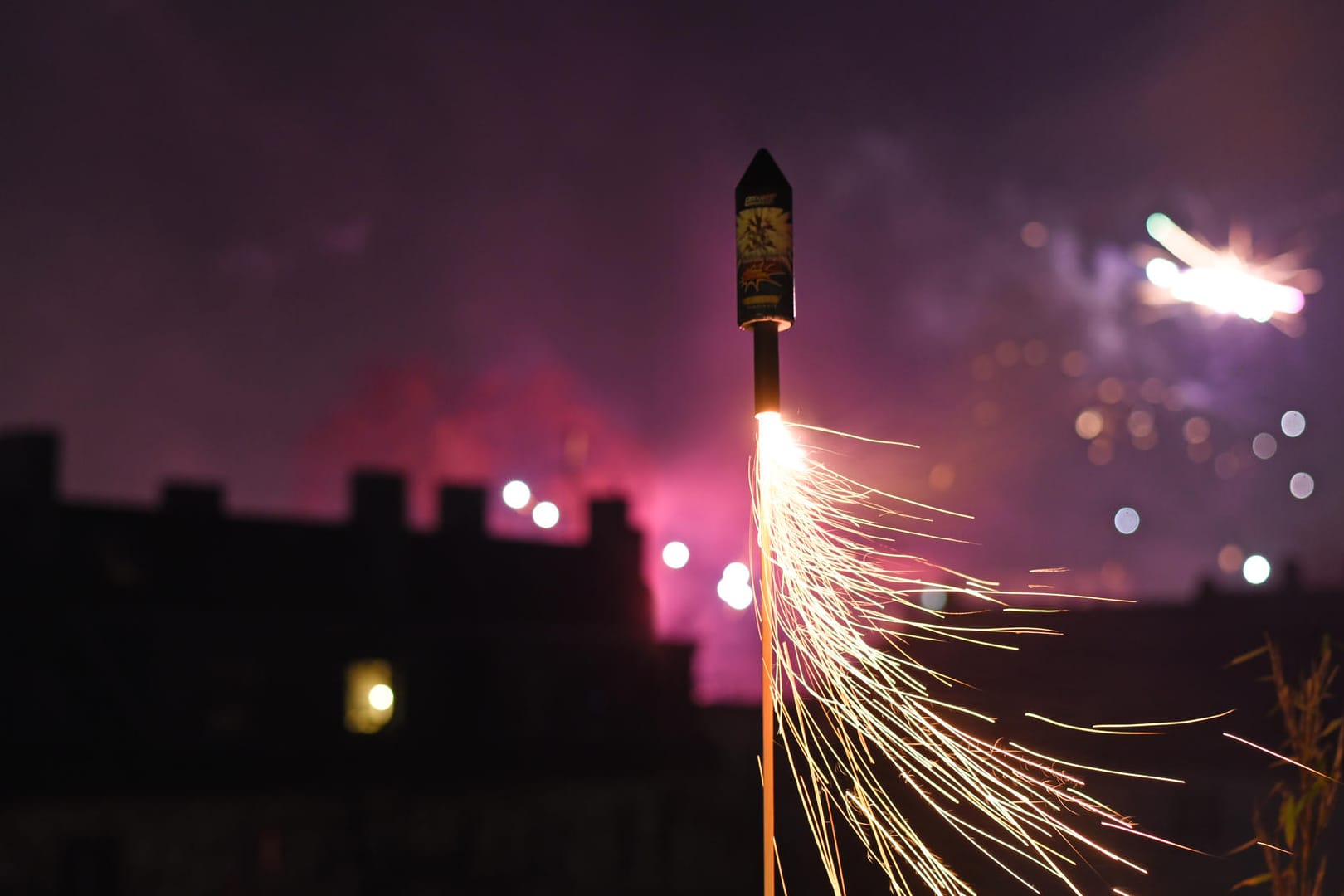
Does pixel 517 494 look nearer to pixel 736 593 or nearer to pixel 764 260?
pixel 736 593

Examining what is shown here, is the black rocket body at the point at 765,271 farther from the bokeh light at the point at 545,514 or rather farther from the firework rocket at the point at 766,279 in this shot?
the bokeh light at the point at 545,514

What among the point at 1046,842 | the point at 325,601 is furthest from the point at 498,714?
the point at 1046,842

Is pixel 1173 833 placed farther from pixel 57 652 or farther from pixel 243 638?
pixel 57 652

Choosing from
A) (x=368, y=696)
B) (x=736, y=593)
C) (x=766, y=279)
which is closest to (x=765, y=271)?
(x=766, y=279)

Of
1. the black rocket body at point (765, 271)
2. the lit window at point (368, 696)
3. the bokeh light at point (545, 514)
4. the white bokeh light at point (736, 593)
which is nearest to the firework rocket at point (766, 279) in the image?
the black rocket body at point (765, 271)

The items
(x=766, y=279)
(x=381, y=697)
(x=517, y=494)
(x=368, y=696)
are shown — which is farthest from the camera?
(x=381, y=697)

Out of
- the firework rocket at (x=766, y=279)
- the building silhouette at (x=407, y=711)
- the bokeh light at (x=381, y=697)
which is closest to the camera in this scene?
the firework rocket at (x=766, y=279)

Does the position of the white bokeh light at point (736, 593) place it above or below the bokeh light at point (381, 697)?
above
